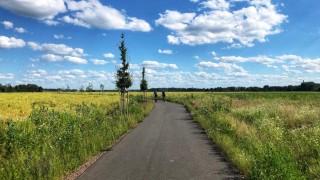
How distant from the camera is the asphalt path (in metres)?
9.52

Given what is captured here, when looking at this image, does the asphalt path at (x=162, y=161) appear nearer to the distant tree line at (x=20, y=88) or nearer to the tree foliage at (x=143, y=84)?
the tree foliage at (x=143, y=84)

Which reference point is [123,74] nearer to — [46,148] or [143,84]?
[46,148]

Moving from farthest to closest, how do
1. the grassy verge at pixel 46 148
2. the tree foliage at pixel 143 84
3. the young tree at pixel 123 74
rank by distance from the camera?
the tree foliage at pixel 143 84 < the young tree at pixel 123 74 < the grassy verge at pixel 46 148

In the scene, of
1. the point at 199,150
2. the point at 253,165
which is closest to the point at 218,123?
the point at 199,150

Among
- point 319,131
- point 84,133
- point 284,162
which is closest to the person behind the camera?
point 284,162

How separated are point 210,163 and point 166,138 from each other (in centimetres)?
590

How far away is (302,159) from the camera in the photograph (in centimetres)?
980

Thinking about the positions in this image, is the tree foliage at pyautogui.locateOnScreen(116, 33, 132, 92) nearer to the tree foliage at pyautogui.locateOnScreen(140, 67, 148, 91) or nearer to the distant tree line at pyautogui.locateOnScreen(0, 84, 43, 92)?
the tree foliage at pyautogui.locateOnScreen(140, 67, 148, 91)

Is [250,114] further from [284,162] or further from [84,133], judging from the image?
[284,162]

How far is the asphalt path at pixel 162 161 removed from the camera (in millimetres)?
9523

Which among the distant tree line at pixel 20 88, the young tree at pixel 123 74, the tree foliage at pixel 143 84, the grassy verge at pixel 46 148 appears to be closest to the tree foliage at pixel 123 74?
the young tree at pixel 123 74

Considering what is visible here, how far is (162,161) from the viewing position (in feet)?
37.2

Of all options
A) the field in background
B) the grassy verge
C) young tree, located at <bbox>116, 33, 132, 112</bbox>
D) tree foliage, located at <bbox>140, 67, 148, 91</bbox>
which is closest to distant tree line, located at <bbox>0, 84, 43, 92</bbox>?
Result: the field in background

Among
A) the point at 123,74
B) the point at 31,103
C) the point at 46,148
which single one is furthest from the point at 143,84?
the point at 46,148
